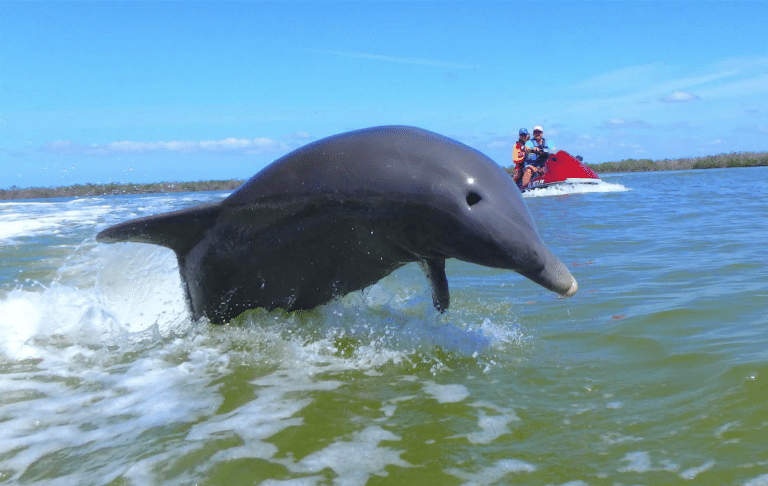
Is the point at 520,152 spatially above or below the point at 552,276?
above

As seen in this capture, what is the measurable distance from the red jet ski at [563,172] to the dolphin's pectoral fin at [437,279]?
2182 cm

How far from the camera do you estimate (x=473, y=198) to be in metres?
4.00

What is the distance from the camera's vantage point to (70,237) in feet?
43.8

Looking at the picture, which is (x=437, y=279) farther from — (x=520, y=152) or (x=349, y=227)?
(x=520, y=152)

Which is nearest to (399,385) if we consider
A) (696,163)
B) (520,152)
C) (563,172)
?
(520,152)

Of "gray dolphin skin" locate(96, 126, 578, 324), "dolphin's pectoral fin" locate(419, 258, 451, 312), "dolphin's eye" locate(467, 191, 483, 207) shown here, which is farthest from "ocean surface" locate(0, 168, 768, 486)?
"dolphin's eye" locate(467, 191, 483, 207)

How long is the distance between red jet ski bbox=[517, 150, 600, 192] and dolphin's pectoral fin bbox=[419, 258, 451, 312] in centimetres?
2182

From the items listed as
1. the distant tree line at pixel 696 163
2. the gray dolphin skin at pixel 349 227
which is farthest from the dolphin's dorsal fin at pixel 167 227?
the distant tree line at pixel 696 163

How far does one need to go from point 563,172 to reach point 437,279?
22890 millimetres

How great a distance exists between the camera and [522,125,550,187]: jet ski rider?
24047mm

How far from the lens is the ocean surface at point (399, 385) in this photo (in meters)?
2.87

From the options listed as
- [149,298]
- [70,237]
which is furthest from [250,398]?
[70,237]

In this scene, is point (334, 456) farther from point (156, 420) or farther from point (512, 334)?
point (512, 334)

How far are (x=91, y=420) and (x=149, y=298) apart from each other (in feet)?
10.6
